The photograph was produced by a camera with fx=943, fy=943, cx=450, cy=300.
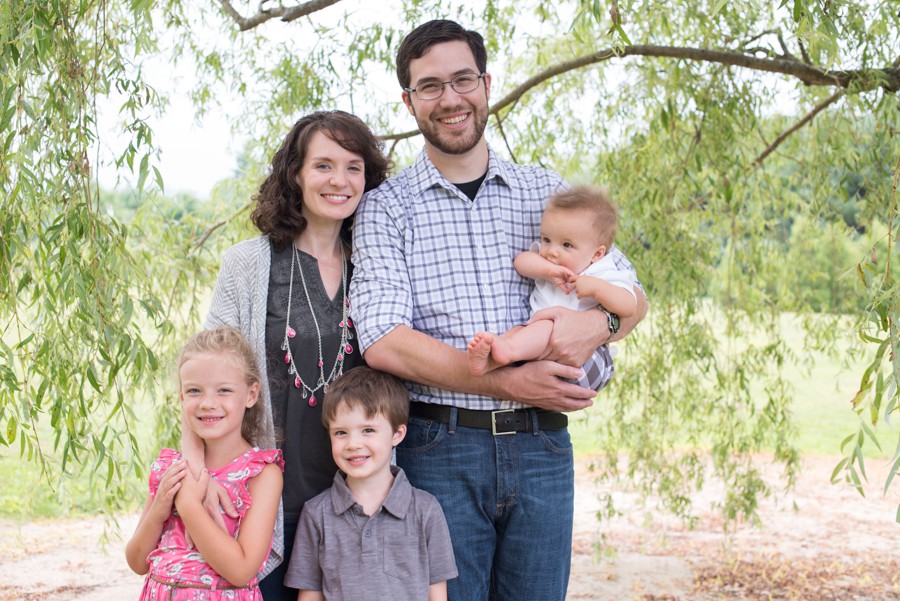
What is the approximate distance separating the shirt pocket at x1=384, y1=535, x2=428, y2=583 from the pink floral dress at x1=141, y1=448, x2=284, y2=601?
0.27 m

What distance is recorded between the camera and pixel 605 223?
7.16ft

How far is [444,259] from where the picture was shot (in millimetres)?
2104

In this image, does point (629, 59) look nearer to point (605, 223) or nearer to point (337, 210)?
point (605, 223)

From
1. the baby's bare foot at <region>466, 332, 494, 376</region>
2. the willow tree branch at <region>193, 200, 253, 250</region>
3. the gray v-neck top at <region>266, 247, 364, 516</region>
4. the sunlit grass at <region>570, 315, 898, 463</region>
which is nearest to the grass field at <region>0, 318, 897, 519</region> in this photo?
the sunlit grass at <region>570, 315, 898, 463</region>

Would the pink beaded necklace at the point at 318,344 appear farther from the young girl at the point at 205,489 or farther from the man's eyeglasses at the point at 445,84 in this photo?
the man's eyeglasses at the point at 445,84

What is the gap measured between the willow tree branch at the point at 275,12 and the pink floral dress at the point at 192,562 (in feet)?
7.73

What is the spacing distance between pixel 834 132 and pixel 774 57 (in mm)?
519

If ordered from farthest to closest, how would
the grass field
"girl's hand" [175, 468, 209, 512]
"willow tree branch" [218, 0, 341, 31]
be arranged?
1. the grass field
2. "willow tree branch" [218, 0, 341, 31]
3. "girl's hand" [175, 468, 209, 512]

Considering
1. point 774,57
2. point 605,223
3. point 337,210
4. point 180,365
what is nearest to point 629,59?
point 774,57

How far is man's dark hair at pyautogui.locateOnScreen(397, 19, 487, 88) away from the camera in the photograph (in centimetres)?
213

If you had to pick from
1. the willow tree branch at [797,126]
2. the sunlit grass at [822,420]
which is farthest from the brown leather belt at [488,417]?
the sunlit grass at [822,420]

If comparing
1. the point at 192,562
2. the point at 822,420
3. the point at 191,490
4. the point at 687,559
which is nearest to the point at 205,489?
the point at 191,490

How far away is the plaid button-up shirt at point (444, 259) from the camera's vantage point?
6.61 ft

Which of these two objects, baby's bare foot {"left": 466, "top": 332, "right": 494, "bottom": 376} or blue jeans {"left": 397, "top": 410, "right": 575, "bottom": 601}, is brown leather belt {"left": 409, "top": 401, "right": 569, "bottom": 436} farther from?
baby's bare foot {"left": 466, "top": 332, "right": 494, "bottom": 376}
